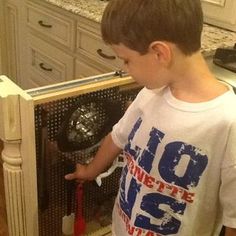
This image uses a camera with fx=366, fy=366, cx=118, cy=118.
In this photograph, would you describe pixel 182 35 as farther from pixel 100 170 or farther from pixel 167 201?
pixel 100 170

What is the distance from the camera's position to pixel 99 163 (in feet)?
3.00

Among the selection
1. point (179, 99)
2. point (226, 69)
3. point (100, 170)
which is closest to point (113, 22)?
point (179, 99)

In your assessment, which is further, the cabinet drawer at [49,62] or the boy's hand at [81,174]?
the cabinet drawer at [49,62]

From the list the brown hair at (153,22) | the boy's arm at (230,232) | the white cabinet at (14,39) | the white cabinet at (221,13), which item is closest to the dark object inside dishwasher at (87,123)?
the brown hair at (153,22)

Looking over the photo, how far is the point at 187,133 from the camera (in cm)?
67

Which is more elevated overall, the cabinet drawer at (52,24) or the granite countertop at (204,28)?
the granite countertop at (204,28)

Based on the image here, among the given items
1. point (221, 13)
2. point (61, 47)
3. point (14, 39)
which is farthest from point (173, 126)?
point (14, 39)

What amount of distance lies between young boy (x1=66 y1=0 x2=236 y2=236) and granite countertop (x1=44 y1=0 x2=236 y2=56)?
1.93ft

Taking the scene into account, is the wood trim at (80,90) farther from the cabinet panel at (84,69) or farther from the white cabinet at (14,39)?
the white cabinet at (14,39)

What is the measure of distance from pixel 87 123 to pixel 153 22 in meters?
0.42

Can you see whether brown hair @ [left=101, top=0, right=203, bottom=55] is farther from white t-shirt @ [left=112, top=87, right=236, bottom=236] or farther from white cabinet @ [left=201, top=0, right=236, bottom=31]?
white cabinet @ [left=201, top=0, right=236, bottom=31]

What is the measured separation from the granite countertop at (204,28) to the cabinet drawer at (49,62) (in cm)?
25

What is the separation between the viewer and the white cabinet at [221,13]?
1.53 metres

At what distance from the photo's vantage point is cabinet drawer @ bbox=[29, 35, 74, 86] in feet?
6.13
